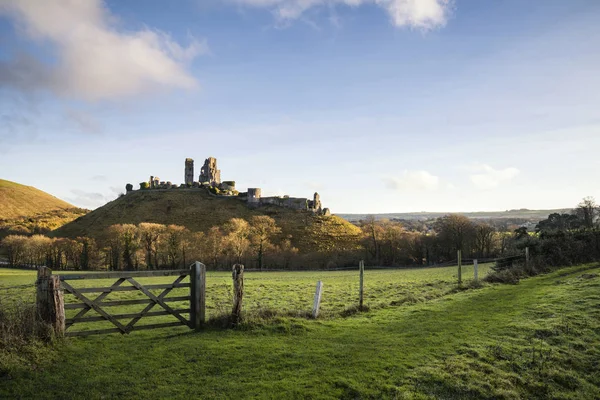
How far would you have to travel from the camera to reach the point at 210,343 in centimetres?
1055

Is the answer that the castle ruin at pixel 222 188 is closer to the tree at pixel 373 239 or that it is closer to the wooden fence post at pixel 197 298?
the tree at pixel 373 239

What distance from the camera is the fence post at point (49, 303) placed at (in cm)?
1022

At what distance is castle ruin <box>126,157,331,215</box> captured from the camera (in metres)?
130

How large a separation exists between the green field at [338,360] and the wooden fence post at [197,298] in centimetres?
39

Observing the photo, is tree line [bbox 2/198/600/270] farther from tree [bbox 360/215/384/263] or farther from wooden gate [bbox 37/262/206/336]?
wooden gate [bbox 37/262/206/336]

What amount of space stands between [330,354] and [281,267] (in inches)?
2475

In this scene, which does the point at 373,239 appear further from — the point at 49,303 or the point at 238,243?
the point at 49,303

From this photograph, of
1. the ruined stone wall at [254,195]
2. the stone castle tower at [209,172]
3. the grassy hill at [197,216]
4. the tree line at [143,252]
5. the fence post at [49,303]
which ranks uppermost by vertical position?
the stone castle tower at [209,172]

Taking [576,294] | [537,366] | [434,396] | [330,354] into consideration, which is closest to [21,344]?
[330,354]

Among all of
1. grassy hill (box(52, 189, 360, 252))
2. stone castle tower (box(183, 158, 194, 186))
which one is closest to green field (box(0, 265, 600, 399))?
grassy hill (box(52, 189, 360, 252))

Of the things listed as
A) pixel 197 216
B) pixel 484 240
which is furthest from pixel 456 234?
pixel 197 216

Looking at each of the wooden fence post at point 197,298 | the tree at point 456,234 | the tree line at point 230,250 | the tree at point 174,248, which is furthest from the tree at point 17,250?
the tree at point 456,234

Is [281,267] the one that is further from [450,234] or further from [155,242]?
[450,234]

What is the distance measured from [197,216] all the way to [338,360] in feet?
378
